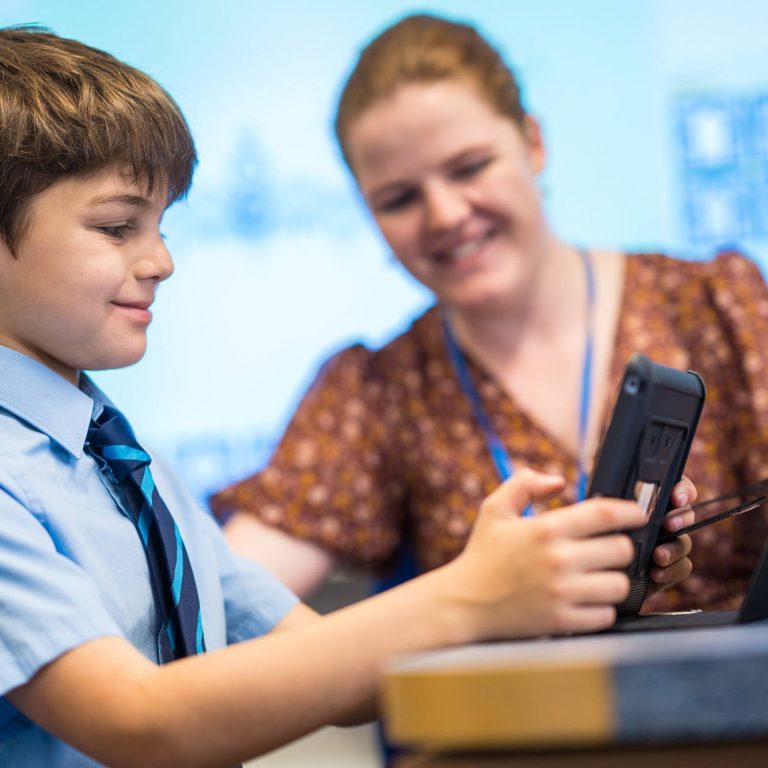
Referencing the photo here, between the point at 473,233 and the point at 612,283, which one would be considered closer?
the point at 473,233

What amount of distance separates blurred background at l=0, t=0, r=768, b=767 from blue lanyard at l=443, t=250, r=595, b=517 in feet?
1.35

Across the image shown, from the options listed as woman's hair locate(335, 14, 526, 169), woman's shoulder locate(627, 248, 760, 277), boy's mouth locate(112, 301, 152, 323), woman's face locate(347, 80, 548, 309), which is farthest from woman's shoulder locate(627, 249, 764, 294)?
boy's mouth locate(112, 301, 152, 323)

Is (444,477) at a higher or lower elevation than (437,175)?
lower

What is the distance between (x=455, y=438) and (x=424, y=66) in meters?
0.49

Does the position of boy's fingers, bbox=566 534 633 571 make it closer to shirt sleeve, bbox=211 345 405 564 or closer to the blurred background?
shirt sleeve, bbox=211 345 405 564

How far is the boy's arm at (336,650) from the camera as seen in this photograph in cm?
57

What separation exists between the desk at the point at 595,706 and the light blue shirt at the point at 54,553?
0.32 meters

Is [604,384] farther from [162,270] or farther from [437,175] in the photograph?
[162,270]

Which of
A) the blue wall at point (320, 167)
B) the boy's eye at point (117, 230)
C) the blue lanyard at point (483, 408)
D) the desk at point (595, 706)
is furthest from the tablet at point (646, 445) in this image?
the blue wall at point (320, 167)

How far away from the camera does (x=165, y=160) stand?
0.90 meters

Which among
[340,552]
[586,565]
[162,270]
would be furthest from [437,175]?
[586,565]

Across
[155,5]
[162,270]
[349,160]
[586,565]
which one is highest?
[155,5]

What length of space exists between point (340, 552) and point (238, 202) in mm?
797

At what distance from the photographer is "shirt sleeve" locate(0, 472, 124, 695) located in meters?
0.67
